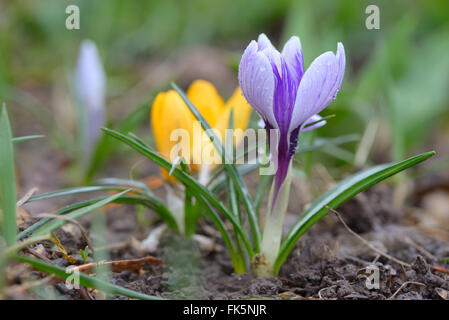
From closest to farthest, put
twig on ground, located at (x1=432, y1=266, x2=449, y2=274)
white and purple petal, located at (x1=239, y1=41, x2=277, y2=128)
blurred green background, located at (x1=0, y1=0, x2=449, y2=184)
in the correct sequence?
white and purple petal, located at (x1=239, y1=41, x2=277, y2=128) < twig on ground, located at (x1=432, y1=266, x2=449, y2=274) < blurred green background, located at (x1=0, y1=0, x2=449, y2=184)

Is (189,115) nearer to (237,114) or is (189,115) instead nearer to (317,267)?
(237,114)

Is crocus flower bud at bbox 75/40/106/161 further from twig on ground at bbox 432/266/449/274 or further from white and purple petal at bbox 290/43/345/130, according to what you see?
twig on ground at bbox 432/266/449/274

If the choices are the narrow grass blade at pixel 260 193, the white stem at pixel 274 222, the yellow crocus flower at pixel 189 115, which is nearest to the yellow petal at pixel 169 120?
the yellow crocus flower at pixel 189 115

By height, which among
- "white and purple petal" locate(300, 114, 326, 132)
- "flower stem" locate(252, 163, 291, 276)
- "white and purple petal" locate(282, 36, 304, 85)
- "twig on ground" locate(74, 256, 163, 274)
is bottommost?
"twig on ground" locate(74, 256, 163, 274)

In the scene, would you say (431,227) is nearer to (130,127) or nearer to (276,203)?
(276,203)

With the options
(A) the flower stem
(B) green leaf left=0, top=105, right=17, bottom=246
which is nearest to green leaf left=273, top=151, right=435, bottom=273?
(A) the flower stem
